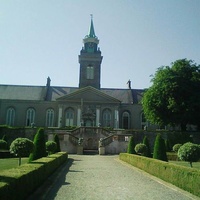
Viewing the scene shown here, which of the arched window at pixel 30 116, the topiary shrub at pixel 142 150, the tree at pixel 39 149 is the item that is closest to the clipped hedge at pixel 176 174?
the tree at pixel 39 149

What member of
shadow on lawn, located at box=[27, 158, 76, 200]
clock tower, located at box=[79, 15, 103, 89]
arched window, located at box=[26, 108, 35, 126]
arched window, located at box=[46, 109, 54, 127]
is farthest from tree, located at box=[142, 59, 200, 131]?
shadow on lawn, located at box=[27, 158, 76, 200]

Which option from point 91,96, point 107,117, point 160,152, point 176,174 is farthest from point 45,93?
point 176,174

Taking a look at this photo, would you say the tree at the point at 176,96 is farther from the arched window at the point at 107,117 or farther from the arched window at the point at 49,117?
the arched window at the point at 49,117

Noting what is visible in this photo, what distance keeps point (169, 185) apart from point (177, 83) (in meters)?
30.8

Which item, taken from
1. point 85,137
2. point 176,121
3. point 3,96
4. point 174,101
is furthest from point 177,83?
point 3,96

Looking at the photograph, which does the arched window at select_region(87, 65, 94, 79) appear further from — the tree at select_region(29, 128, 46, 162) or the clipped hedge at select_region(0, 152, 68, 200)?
the clipped hedge at select_region(0, 152, 68, 200)

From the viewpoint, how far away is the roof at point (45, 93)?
5950 centimetres

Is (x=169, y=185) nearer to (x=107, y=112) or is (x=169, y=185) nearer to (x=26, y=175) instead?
(x=26, y=175)

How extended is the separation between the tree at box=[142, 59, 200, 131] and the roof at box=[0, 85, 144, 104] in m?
15.3

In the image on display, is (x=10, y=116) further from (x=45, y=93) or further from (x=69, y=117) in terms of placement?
(x=69, y=117)

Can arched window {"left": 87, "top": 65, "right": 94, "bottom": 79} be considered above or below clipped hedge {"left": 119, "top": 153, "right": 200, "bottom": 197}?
above

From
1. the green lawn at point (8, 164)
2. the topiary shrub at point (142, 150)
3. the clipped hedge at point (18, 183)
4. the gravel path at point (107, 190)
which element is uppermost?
the topiary shrub at point (142, 150)

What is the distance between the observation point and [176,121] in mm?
42812

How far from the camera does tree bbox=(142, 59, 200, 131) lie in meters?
41.2
